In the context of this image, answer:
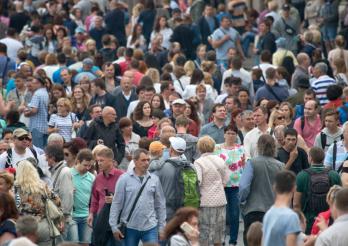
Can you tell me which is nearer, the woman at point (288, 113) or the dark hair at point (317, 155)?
the dark hair at point (317, 155)

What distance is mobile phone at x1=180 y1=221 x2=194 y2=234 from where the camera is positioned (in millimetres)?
14828

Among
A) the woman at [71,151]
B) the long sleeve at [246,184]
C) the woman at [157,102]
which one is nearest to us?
the long sleeve at [246,184]

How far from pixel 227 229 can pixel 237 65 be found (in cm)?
688

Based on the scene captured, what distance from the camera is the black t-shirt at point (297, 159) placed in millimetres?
20359

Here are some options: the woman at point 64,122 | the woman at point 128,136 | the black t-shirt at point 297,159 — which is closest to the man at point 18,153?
the woman at point 128,136

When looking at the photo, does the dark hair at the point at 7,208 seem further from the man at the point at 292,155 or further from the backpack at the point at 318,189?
the man at the point at 292,155

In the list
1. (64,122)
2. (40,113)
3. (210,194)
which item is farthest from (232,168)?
(40,113)

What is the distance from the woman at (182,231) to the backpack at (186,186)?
407 centimetres

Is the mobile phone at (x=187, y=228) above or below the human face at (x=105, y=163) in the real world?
below

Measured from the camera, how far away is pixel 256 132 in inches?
869

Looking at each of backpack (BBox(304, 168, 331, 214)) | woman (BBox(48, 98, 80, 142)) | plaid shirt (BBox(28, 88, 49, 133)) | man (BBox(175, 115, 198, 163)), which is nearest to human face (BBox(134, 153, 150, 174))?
backpack (BBox(304, 168, 331, 214))

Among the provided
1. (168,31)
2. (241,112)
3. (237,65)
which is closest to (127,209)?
(241,112)

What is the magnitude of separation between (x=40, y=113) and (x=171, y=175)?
6.69 metres

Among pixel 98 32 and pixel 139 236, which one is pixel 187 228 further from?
pixel 98 32
